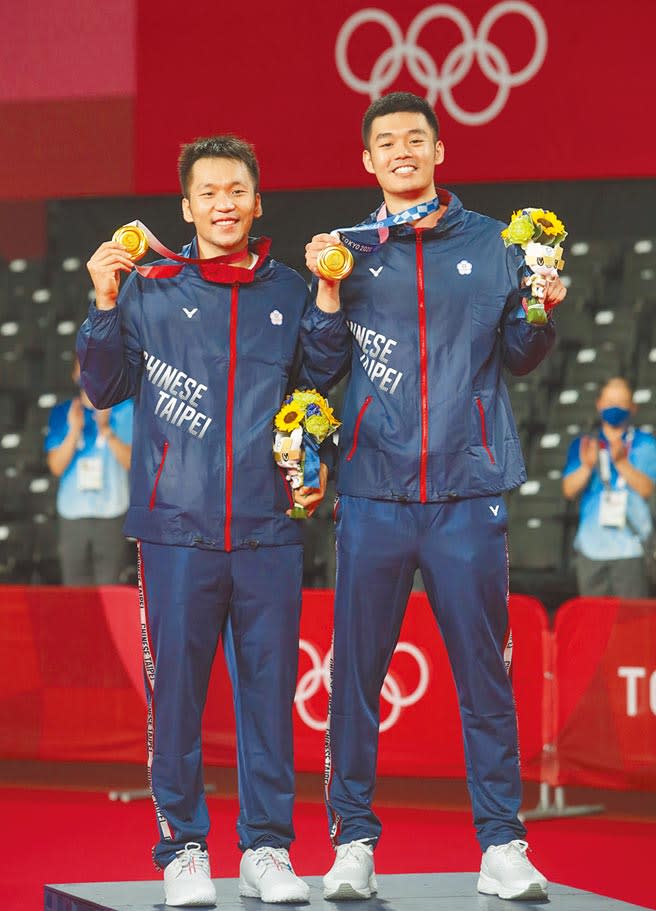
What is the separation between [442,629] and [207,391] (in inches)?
38.1

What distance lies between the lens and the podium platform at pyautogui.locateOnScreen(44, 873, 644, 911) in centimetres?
404

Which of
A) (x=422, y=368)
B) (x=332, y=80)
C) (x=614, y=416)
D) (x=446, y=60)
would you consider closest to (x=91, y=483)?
(x=332, y=80)

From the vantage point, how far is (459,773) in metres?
6.69

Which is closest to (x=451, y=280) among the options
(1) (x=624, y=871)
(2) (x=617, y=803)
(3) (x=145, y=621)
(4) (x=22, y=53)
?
(3) (x=145, y=621)

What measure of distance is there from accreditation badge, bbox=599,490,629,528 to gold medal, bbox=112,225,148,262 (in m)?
5.09

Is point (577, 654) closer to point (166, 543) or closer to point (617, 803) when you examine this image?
point (617, 803)

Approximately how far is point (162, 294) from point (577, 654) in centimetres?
313

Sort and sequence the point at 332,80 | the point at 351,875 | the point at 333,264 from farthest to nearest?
1. the point at 332,80
2. the point at 351,875
3. the point at 333,264

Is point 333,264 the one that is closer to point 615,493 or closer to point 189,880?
point 189,880

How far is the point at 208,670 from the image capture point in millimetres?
4234

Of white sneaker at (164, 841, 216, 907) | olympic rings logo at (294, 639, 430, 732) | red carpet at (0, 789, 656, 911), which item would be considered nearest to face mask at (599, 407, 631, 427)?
olympic rings logo at (294, 639, 430, 732)

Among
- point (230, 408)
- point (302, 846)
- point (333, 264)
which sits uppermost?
point (333, 264)

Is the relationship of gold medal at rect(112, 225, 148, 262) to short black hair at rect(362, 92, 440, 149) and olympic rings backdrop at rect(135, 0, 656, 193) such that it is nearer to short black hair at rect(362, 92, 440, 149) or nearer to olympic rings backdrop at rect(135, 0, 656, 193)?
short black hair at rect(362, 92, 440, 149)

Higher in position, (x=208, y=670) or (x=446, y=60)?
(x=446, y=60)
